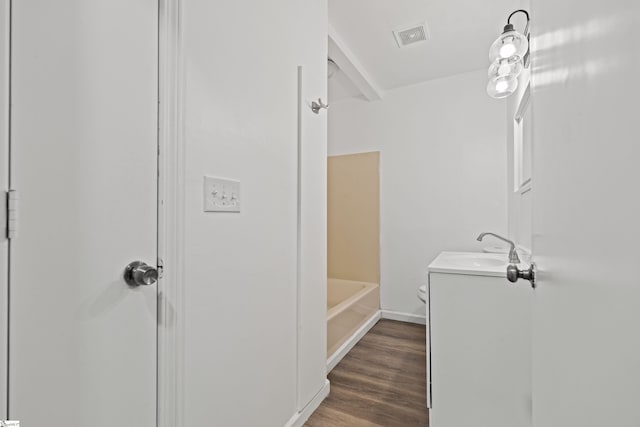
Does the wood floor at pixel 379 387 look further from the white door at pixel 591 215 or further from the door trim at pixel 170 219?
the white door at pixel 591 215

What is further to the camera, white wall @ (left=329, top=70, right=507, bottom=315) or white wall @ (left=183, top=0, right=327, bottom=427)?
white wall @ (left=329, top=70, right=507, bottom=315)

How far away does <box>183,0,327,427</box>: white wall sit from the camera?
0.94 metres

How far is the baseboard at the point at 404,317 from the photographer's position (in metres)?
3.05

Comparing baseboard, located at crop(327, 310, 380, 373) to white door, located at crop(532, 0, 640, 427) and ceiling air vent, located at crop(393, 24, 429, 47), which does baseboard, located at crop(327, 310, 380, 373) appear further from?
ceiling air vent, located at crop(393, 24, 429, 47)

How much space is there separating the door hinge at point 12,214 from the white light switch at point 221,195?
1.50 ft

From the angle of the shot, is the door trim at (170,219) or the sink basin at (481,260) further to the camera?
the sink basin at (481,260)

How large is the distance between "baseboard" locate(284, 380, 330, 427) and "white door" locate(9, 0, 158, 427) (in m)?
0.84

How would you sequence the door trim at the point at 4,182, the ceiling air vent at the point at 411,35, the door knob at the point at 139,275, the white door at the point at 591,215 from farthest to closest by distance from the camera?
the ceiling air vent at the point at 411,35, the door knob at the point at 139,275, the door trim at the point at 4,182, the white door at the point at 591,215

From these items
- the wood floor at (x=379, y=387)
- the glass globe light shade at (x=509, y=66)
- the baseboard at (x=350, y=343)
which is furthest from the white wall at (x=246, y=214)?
the glass globe light shade at (x=509, y=66)

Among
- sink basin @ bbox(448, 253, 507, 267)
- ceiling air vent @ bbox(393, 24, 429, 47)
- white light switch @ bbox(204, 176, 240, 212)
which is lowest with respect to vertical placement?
sink basin @ bbox(448, 253, 507, 267)

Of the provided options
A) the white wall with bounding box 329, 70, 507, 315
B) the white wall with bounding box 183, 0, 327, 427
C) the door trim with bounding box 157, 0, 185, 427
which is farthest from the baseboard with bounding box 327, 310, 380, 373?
the door trim with bounding box 157, 0, 185, 427

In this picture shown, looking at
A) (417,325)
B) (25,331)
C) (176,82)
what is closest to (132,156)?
(176,82)

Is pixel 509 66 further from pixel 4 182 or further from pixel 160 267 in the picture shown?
pixel 4 182

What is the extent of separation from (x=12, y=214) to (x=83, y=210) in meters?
0.12
